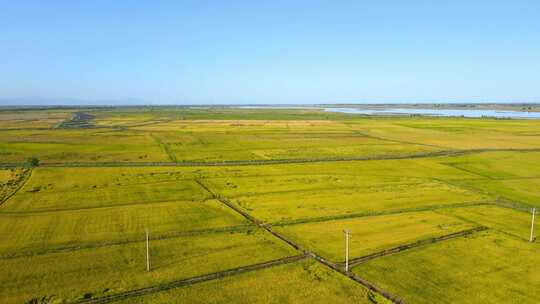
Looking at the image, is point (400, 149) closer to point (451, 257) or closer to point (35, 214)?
point (451, 257)

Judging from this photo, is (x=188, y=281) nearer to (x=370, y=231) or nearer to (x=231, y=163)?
(x=370, y=231)

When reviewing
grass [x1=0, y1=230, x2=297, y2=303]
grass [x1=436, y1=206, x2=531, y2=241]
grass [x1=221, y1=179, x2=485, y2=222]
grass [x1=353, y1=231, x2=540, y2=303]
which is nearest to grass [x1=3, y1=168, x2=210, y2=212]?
grass [x1=221, y1=179, x2=485, y2=222]

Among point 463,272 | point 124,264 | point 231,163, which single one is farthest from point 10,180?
point 463,272

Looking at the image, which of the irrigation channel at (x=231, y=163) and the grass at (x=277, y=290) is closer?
the grass at (x=277, y=290)

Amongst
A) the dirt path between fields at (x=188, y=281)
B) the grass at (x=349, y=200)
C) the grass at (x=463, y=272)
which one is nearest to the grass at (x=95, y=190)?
the grass at (x=349, y=200)

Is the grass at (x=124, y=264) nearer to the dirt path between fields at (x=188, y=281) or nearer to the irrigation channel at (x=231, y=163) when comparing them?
the dirt path between fields at (x=188, y=281)

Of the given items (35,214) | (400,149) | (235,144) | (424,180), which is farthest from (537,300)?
(235,144)
